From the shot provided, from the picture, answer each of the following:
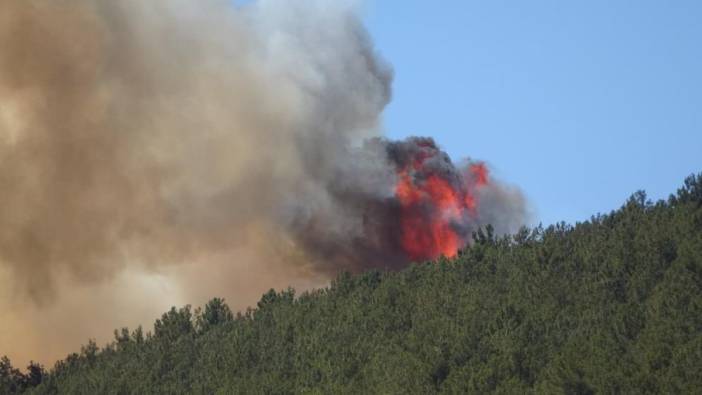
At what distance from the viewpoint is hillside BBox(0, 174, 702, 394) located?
83125 millimetres

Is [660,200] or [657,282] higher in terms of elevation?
[660,200]

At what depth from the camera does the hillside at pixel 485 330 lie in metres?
83.1

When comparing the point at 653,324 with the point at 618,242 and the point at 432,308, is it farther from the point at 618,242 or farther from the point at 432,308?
the point at 432,308

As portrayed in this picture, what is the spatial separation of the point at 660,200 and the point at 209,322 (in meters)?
64.2

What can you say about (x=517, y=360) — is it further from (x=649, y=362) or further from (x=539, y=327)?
(x=649, y=362)

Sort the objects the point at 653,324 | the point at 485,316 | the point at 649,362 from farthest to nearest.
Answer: the point at 485,316 < the point at 653,324 < the point at 649,362

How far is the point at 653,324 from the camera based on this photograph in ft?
275

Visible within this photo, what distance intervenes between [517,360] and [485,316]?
14185 millimetres

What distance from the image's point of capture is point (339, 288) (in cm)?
14600

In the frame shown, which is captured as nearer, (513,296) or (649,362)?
(649,362)

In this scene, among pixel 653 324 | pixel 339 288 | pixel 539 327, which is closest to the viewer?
pixel 653 324

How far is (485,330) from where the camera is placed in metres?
102

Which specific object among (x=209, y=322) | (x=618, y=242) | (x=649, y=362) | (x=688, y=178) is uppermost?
(x=209, y=322)

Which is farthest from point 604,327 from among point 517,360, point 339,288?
point 339,288
